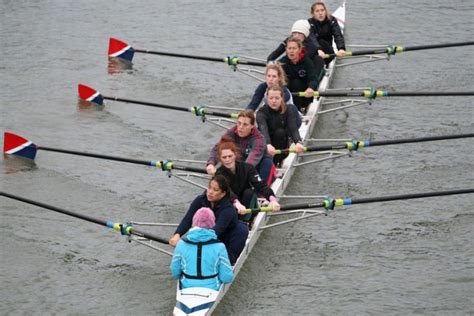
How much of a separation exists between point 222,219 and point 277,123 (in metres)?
3.05

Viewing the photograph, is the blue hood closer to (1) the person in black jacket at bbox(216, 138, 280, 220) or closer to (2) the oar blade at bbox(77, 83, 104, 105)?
(1) the person in black jacket at bbox(216, 138, 280, 220)

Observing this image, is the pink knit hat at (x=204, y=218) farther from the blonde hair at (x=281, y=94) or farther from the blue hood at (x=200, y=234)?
the blonde hair at (x=281, y=94)

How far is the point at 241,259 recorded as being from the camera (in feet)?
41.7

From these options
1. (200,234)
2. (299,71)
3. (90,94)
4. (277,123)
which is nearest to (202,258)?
(200,234)

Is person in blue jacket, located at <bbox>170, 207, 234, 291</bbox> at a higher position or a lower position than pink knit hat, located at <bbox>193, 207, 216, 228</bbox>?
lower

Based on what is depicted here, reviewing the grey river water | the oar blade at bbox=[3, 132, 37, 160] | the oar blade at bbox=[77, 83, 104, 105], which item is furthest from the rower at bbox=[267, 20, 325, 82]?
the oar blade at bbox=[3, 132, 37, 160]

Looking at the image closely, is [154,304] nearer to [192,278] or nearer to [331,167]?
[192,278]

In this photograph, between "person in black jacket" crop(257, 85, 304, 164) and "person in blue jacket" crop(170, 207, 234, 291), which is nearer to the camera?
"person in blue jacket" crop(170, 207, 234, 291)

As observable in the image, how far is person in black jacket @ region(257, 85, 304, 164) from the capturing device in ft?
47.6

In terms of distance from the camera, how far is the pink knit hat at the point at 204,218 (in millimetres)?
11242

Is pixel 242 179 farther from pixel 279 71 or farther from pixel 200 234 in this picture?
pixel 279 71

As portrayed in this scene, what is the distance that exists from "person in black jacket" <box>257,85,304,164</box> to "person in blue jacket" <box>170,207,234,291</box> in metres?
3.22

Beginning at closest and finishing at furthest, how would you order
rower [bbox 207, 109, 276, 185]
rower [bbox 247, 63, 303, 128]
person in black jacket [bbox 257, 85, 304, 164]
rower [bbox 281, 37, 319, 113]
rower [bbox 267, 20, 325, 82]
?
rower [bbox 207, 109, 276, 185] → person in black jacket [bbox 257, 85, 304, 164] → rower [bbox 247, 63, 303, 128] → rower [bbox 281, 37, 319, 113] → rower [bbox 267, 20, 325, 82]

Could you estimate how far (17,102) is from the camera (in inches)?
738
